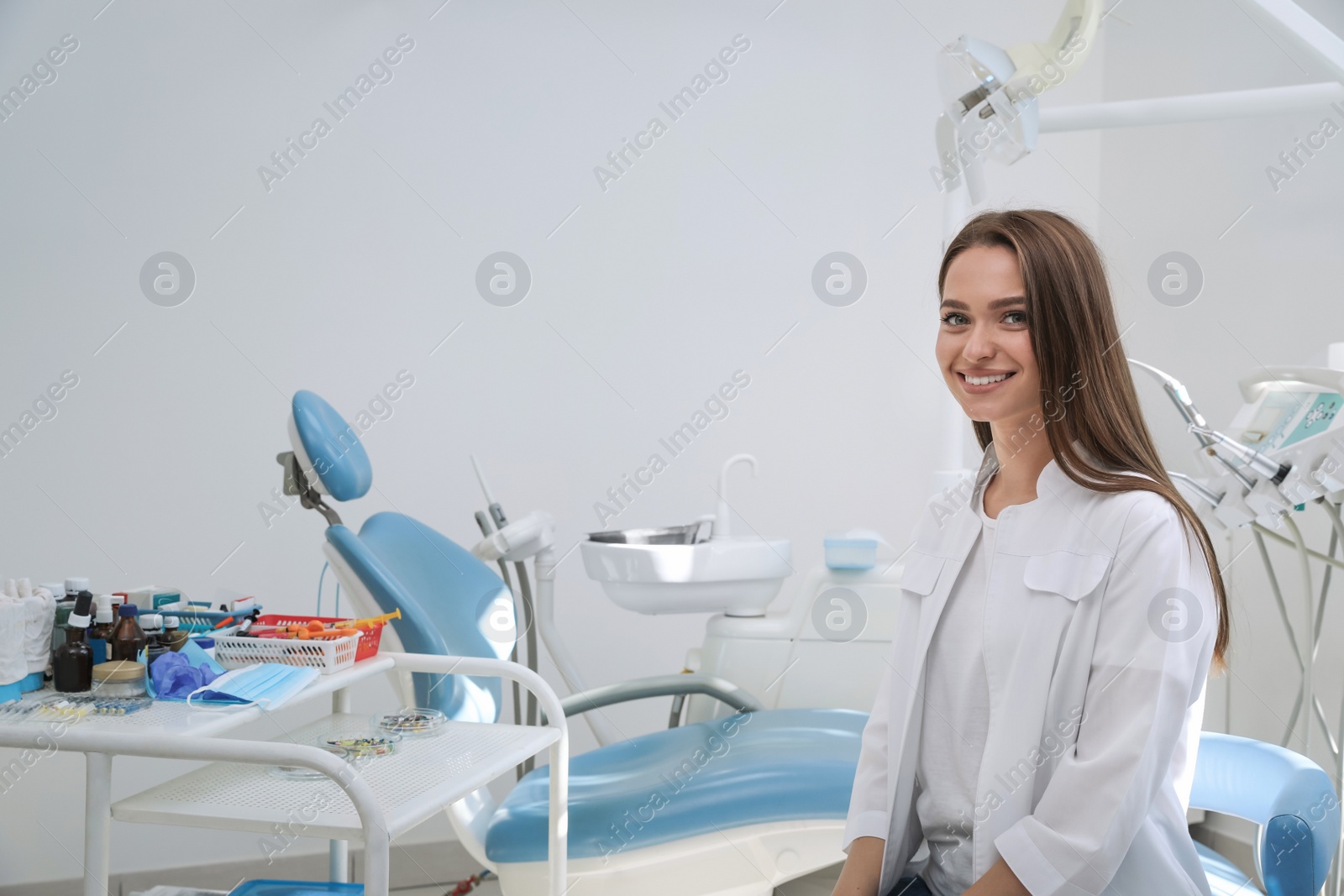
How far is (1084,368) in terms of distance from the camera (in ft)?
3.89

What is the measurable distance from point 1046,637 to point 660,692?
4.11ft

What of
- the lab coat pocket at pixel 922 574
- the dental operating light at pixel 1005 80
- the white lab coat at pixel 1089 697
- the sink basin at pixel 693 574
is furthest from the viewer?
the sink basin at pixel 693 574

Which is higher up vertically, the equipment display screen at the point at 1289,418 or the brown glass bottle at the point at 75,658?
the equipment display screen at the point at 1289,418

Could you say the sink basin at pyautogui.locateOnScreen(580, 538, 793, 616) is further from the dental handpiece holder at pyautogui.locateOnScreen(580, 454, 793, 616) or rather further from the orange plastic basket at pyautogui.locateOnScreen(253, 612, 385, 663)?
the orange plastic basket at pyautogui.locateOnScreen(253, 612, 385, 663)

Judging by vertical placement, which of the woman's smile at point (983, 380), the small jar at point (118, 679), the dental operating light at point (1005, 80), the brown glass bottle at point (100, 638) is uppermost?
the dental operating light at point (1005, 80)

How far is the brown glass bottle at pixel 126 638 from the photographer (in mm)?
1523

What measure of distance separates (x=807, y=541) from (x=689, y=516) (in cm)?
40

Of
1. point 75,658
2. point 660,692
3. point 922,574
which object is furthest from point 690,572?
point 75,658

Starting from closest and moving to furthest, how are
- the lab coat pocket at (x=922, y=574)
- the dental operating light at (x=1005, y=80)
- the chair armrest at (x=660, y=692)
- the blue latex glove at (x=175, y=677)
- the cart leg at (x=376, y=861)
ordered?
the cart leg at (x=376, y=861), the lab coat pocket at (x=922, y=574), the blue latex glove at (x=175, y=677), the dental operating light at (x=1005, y=80), the chair armrest at (x=660, y=692)

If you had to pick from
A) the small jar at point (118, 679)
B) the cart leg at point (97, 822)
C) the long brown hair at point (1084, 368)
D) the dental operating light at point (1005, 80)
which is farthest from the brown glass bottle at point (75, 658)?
the dental operating light at point (1005, 80)

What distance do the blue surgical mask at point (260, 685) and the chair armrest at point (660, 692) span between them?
83 centimetres

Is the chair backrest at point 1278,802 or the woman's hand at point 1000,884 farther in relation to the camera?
the chair backrest at point 1278,802

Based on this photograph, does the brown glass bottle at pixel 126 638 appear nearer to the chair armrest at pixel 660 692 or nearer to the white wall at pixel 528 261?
the chair armrest at pixel 660 692

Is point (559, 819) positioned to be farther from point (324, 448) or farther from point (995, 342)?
point (995, 342)
